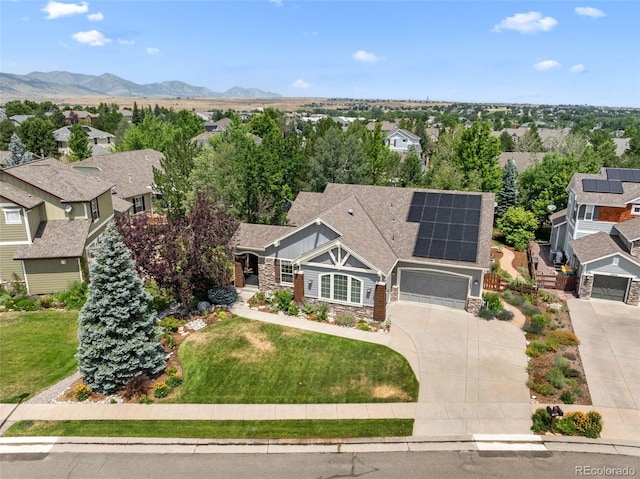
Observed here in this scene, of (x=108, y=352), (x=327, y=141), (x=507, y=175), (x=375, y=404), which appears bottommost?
(x=375, y=404)

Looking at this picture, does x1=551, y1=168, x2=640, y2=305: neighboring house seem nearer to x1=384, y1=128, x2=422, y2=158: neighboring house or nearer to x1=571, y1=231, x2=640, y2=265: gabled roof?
x1=571, y1=231, x2=640, y2=265: gabled roof

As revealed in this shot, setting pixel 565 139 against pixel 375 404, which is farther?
pixel 565 139

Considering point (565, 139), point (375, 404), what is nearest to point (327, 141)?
point (375, 404)

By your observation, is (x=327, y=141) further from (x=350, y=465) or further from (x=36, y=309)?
(x=350, y=465)

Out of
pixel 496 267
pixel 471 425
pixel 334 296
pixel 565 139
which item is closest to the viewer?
pixel 471 425

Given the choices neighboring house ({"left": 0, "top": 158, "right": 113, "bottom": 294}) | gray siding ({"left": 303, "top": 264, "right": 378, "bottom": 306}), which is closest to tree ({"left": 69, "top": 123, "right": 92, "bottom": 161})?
neighboring house ({"left": 0, "top": 158, "right": 113, "bottom": 294})

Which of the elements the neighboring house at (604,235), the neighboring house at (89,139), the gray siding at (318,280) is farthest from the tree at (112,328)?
the neighboring house at (89,139)

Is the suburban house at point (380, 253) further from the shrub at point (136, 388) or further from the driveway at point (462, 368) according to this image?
the shrub at point (136, 388)

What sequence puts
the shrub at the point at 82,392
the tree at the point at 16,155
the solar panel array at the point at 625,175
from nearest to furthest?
the shrub at the point at 82,392
the solar panel array at the point at 625,175
the tree at the point at 16,155

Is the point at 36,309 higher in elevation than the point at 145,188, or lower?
lower
